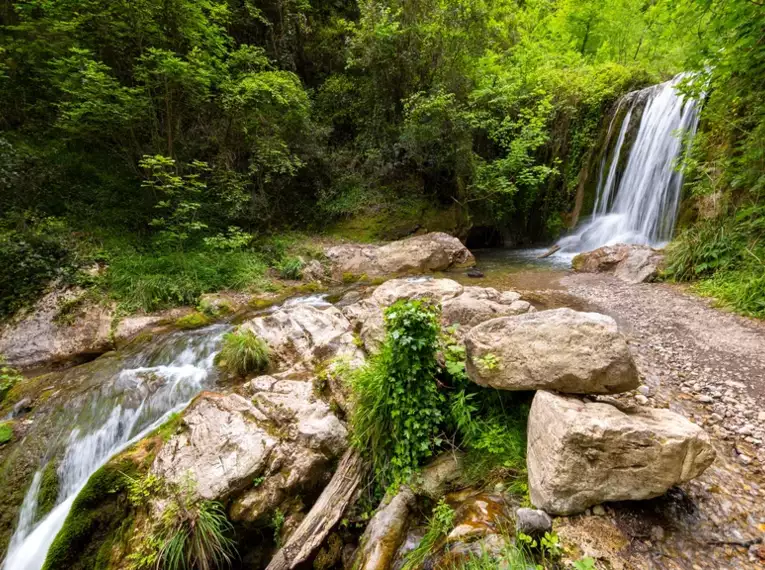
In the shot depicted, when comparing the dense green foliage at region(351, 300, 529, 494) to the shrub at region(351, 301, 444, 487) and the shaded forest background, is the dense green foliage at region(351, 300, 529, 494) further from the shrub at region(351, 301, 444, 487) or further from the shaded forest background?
the shaded forest background

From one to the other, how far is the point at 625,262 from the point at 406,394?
7.51 metres

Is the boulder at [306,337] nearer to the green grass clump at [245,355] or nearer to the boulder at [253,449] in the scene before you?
the green grass clump at [245,355]

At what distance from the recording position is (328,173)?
11.7 metres

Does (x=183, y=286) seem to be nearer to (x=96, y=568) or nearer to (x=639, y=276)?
(x=96, y=568)

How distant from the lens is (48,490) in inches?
142

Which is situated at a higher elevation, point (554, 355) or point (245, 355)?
point (554, 355)

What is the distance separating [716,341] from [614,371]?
3.22 metres

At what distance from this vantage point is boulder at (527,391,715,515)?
1.84 meters

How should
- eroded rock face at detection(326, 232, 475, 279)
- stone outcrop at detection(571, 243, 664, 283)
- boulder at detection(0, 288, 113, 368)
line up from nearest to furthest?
boulder at detection(0, 288, 113, 368) < stone outcrop at detection(571, 243, 664, 283) < eroded rock face at detection(326, 232, 475, 279)

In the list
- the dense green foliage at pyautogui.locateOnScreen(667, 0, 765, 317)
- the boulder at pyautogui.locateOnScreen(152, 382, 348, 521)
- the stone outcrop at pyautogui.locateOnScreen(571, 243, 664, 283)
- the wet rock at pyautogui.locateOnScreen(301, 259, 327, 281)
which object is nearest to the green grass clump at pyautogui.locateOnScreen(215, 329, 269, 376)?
the boulder at pyautogui.locateOnScreen(152, 382, 348, 521)

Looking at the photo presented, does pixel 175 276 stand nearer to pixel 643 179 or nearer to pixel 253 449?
pixel 253 449

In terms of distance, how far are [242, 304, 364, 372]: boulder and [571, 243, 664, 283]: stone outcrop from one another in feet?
20.8

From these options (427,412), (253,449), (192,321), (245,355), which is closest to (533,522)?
(427,412)

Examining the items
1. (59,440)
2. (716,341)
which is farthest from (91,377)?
(716,341)
